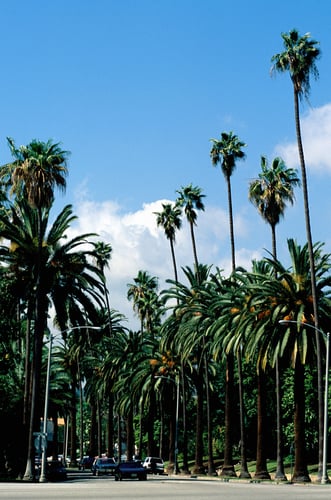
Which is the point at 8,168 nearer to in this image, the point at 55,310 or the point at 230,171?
the point at 55,310

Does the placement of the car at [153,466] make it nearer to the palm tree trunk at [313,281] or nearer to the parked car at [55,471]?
the parked car at [55,471]

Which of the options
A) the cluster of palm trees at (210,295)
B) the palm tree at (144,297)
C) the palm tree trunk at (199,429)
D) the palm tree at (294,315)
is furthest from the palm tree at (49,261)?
the palm tree at (144,297)

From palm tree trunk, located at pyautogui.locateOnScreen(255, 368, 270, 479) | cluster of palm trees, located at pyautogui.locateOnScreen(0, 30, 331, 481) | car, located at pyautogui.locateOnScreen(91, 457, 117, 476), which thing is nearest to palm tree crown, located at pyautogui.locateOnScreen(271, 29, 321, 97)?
cluster of palm trees, located at pyautogui.locateOnScreen(0, 30, 331, 481)

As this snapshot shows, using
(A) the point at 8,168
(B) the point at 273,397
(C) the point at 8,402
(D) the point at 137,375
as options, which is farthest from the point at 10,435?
(B) the point at 273,397

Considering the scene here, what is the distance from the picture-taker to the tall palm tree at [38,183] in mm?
48844

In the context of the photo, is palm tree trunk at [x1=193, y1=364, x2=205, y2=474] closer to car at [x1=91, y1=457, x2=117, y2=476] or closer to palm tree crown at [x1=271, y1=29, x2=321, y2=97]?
car at [x1=91, y1=457, x2=117, y2=476]

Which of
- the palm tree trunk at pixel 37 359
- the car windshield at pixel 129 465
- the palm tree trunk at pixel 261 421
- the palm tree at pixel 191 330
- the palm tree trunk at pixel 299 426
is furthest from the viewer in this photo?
the palm tree at pixel 191 330

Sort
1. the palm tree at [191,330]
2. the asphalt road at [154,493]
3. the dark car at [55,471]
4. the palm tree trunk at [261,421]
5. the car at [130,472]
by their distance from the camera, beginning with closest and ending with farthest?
Answer: the asphalt road at [154,493], the dark car at [55,471], the car at [130,472], the palm tree trunk at [261,421], the palm tree at [191,330]

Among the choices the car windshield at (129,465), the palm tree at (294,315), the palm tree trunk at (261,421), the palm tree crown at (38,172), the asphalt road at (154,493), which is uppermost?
the palm tree crown at (38,172)

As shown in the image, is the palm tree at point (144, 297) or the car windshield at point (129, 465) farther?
the palm tree at point (144, 297)

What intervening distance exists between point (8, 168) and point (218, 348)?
2113 cm

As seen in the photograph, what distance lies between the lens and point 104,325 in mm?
95250

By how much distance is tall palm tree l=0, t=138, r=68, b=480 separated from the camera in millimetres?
48844

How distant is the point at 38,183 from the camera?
49000 millimetres
